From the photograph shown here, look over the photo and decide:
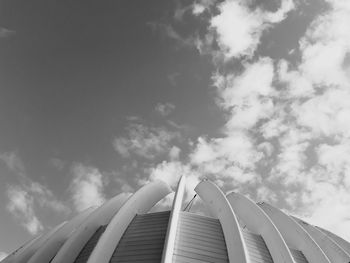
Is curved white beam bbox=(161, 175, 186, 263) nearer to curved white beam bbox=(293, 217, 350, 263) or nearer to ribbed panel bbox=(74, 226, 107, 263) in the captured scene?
ribbed panel bbox=(74, 226, 107, 263)

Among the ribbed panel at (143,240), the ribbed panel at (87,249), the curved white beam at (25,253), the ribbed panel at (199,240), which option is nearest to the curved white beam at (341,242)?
the ribbed panel at (199,240)

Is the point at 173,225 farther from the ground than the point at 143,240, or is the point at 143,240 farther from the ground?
the point at 173,225

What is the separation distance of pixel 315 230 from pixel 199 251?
13896 mm

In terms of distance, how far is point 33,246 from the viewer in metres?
28.1

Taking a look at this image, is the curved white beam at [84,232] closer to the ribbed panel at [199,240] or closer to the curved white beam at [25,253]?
the curved white beam at [25,253]

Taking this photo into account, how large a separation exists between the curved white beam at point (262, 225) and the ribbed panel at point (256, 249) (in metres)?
0.26

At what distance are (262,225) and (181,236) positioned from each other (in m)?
5.88

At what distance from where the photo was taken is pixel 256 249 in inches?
838

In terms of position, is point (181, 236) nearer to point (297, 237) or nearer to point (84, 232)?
point (84, 232)

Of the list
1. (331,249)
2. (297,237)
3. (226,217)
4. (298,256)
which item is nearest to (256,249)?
(226,217)

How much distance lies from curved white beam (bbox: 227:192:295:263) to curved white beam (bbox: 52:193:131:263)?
341 inches

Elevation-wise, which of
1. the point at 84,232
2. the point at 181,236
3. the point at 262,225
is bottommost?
the point at 84,232

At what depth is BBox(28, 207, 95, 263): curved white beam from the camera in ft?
77.7

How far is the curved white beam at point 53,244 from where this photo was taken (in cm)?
2369
